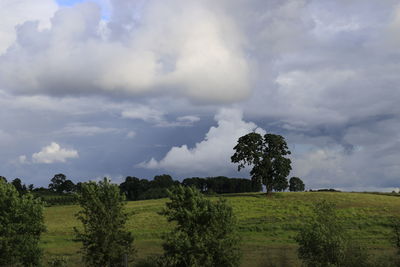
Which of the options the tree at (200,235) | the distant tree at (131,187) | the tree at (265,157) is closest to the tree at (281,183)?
the tree at (265,157)

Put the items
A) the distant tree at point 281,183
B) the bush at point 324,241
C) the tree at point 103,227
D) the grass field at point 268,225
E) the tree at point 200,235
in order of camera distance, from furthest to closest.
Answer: the distant tree at point 281,183, the grass field at point 268,225, the tree at point 103,227, the bush at point 324,241, the tree at point 200,235

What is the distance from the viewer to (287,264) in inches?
1823

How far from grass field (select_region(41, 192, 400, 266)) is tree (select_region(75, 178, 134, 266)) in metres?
2.63

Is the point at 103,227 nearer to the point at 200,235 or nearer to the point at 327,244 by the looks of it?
the point at 200,235

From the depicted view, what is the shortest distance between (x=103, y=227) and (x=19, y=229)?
24.8ft

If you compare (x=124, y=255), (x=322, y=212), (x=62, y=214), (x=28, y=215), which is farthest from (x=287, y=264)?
(x=62, y=214)

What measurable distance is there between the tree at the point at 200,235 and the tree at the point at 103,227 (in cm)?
427

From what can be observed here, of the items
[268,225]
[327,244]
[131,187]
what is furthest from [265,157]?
[131,187]

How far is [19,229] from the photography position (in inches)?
1540

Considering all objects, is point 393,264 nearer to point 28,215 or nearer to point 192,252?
point 192,252

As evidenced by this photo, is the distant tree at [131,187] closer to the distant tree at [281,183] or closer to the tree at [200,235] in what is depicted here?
the distant tree at [281,183]

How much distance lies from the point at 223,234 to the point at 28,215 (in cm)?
1704

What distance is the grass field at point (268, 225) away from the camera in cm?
5397

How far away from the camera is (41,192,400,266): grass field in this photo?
54.0 metres
